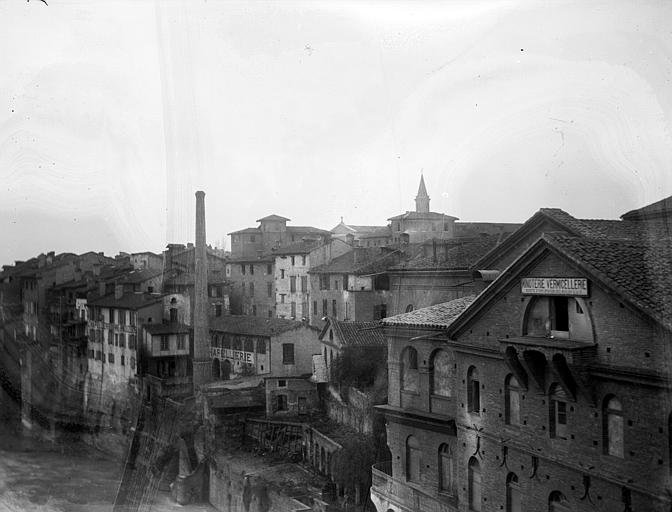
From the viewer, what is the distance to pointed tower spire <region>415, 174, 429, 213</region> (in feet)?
53.8

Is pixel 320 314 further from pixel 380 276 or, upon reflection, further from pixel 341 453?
pixel 341 453

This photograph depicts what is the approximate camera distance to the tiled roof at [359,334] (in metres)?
20.9

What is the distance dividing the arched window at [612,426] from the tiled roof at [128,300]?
24.2 m

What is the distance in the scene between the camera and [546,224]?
1124 centimetres

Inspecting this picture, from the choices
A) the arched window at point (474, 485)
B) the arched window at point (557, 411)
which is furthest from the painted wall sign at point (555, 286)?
the arched window at point (474, 485)

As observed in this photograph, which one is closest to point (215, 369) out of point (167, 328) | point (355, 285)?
point (167, 328)

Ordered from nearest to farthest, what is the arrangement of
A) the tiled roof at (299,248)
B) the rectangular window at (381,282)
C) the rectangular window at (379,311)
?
the rectangular window at (381,282) < the rectangular window at (379,311) < the tiled roof at (299,248)

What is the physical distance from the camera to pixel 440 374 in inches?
458

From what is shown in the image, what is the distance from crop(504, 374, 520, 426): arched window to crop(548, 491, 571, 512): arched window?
108cm

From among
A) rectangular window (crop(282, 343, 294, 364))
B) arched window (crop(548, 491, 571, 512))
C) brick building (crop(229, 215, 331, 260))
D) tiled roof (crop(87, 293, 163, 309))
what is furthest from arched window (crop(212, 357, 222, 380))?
arched window (crop(548, 491, 571, 512))

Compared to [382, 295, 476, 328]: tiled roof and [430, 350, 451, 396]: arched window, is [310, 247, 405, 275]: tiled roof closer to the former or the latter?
[382, 295, 476, 328]: tiled roof

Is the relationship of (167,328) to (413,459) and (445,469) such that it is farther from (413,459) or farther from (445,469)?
(445,469)

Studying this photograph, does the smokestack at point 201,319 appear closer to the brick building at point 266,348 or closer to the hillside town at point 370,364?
the hillside town at point 370,364

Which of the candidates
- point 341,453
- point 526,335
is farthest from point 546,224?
point 341,453
